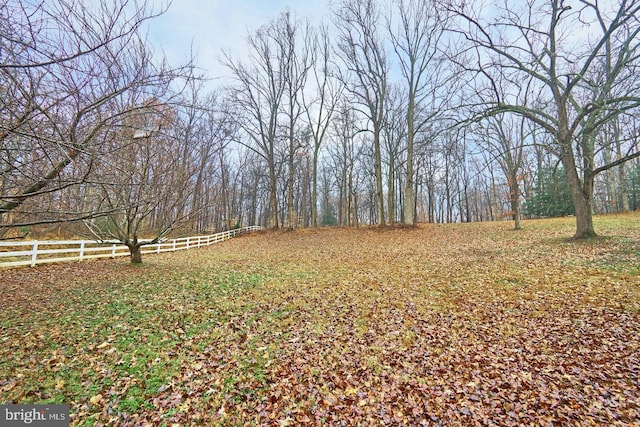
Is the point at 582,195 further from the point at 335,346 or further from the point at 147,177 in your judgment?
the point at 147,177

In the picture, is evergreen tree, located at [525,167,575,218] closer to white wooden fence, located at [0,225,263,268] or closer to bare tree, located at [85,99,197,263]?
bare tree, located at [85,99,197,263]

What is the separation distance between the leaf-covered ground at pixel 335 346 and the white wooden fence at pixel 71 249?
3.36 ft

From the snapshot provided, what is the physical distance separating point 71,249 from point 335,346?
9.94 m

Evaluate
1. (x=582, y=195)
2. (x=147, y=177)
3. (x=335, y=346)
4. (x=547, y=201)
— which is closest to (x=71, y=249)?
(x=147, y=177)

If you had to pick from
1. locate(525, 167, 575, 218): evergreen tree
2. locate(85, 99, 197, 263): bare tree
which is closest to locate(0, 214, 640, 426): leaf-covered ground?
locate(85, 99, 197, 263): bare tree

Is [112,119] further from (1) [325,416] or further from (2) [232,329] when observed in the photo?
(1) [325,416]

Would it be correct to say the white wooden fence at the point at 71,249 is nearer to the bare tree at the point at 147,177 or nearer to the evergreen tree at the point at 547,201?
the bare tree at the point at 147,177

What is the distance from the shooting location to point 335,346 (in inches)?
153

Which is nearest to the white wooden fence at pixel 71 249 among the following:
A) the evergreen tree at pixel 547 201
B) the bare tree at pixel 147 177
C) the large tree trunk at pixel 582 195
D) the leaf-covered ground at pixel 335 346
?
the bare tree at pixel 147 177

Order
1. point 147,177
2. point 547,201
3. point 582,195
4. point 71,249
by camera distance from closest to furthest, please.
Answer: point 147,177
point 71,249
point 582,195
point 547,201

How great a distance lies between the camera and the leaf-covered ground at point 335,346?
2715mm

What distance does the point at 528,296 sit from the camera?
5.26 m

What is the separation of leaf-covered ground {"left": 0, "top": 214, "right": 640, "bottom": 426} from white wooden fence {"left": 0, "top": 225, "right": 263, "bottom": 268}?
103cm

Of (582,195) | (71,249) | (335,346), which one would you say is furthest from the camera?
(582,195)
